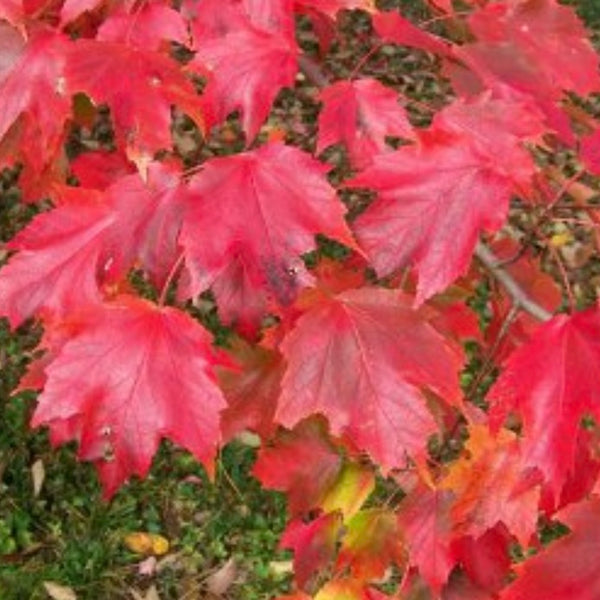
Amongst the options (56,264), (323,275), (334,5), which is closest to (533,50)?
(334,5)

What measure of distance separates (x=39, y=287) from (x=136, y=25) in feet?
1.31

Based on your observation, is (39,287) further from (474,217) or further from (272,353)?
(474,217)

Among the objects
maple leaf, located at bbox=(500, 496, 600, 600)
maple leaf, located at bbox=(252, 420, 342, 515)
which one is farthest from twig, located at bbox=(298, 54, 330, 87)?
maple leaf, located at bbox=(500, 496, 600, 600)

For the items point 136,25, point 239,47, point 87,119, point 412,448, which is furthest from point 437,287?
point 87,119

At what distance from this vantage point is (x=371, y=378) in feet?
4.34

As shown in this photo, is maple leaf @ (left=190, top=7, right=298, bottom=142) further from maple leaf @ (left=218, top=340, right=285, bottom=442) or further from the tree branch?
maple leaf @ (left=218, top=340, right=285, bottom=442)

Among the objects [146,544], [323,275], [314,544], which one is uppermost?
[323,275]

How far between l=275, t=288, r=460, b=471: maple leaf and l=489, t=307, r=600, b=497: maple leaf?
0.11m

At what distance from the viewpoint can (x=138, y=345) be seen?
133cm

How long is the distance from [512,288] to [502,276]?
4cm

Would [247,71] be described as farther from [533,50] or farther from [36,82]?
[533,50]

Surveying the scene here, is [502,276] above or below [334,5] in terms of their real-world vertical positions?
below

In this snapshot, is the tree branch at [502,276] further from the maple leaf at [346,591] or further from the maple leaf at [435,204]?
the maple leaf at [346,591]

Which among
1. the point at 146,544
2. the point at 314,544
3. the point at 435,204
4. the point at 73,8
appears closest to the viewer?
the point at 435,204
